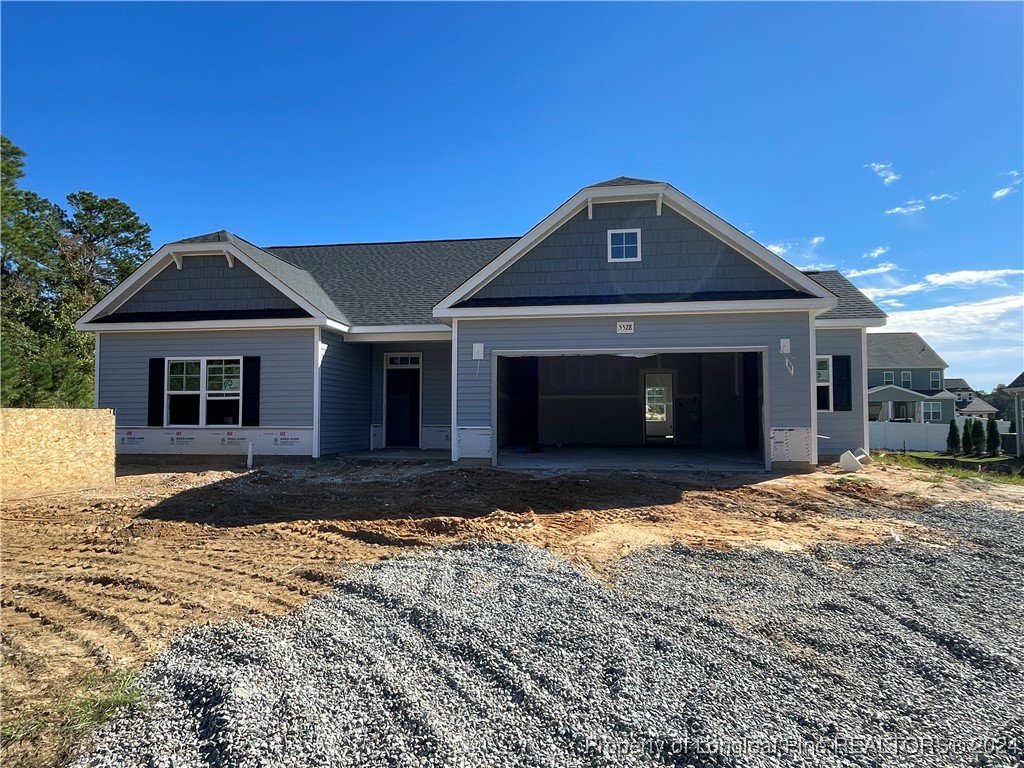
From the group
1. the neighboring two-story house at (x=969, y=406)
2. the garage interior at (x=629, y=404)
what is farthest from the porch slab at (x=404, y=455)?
the neighboring two-story house at (x=969, y=406)

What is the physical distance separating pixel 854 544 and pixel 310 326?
34.4 feet

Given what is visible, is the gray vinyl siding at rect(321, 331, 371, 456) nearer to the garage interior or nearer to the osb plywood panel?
the garage interior

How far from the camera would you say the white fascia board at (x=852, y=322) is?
43.8 feet

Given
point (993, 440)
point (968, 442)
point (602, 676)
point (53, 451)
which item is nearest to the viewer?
point (602, 676)

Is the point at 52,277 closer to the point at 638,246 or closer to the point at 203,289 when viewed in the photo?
the point at 203,289

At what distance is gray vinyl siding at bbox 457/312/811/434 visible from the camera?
1097 centimetres

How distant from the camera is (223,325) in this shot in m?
12.7

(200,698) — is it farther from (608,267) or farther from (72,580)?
(608,267)

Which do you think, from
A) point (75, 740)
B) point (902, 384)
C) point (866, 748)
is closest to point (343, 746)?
point (75, 740)

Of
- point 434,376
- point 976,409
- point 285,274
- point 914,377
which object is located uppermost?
point 285,274

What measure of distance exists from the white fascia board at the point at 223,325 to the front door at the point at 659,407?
9.17 m

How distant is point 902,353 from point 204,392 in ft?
148

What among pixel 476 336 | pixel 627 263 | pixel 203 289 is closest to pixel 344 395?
pixel 203 289

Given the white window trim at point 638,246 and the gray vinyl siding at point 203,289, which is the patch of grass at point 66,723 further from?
the gray vinyl siding at point 203,289
